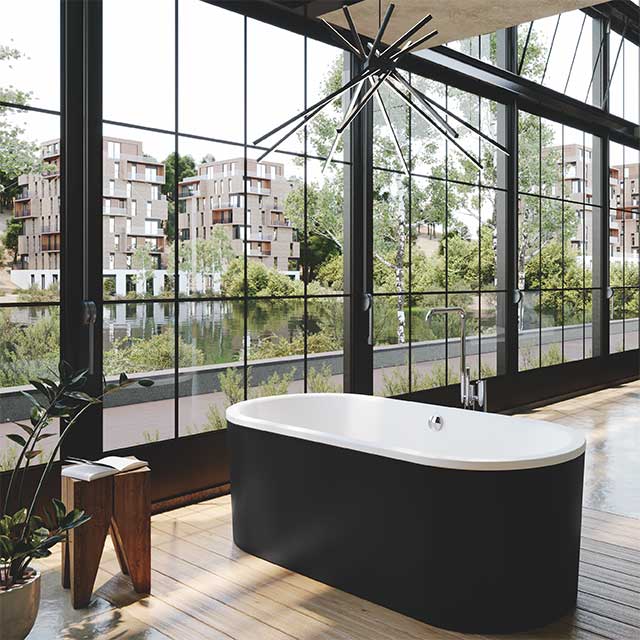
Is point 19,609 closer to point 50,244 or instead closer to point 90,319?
point 90,319

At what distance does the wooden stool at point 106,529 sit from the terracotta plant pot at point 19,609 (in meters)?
0.31

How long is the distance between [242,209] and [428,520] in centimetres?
318

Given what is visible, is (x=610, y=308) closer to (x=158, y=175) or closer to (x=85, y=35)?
(x=158, y=175)

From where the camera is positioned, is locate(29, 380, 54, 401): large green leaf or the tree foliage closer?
locate(29, 380, 54, 401): large green leaf

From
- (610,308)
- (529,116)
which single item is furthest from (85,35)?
(610,308)

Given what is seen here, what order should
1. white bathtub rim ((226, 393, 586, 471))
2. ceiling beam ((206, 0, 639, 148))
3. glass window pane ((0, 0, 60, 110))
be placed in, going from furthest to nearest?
ceiling beam ((206, 0, 639, 148)), glass window pane ((0, 0, 60, 110)), white bathtub rim ((226, 393, 586, 471))

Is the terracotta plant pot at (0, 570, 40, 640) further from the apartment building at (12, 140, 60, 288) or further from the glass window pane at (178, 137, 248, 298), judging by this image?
the glass window pane at (178, 137, 248, 298)

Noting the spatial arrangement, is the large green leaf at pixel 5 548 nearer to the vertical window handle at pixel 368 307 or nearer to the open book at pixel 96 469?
the open book at pixel 96 469

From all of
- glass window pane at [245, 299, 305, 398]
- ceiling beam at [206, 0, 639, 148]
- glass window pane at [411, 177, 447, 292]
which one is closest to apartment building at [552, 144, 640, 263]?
ceiling beam at [206, 0, 639, 148]

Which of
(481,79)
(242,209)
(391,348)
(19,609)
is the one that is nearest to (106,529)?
(19,609)

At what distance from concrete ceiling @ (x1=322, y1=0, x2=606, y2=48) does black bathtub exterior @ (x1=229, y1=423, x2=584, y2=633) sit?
105 inches

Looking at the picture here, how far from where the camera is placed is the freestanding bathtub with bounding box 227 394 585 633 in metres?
2.50

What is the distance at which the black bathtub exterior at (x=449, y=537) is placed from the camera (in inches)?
98.2

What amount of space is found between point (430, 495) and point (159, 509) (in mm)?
1740
